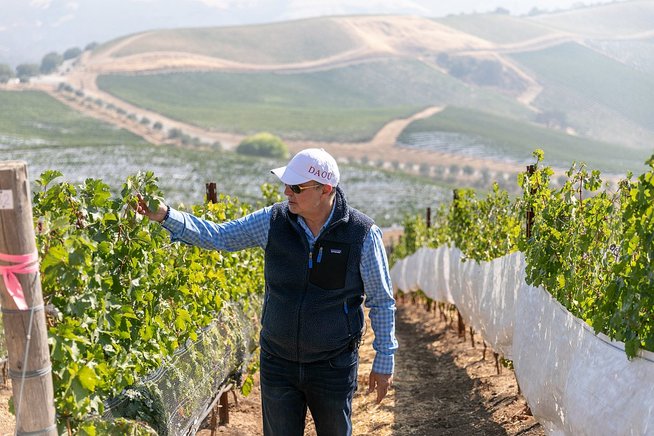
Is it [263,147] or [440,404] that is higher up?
[440,404]

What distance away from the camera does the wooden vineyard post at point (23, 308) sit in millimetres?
2486

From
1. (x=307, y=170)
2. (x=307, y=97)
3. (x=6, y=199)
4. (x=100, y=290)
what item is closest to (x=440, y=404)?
(x=307, y=170)

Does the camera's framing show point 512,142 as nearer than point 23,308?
No

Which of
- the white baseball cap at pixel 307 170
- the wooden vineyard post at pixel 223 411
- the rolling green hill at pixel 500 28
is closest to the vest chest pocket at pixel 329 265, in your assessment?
the white baseball cap at pixel 307 170

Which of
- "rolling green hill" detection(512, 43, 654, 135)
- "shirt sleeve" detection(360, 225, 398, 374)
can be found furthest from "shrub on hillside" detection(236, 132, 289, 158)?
"shirt sleeve" detection(360, 225, 398, 374)

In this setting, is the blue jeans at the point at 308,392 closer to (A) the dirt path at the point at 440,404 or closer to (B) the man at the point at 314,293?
(B) the man at the point at 314,293

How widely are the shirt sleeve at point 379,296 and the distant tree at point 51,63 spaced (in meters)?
136

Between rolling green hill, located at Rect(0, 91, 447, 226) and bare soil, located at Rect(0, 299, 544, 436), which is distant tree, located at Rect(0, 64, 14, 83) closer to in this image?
rolling green hill, located at Rect(0, 91, 447, 226)

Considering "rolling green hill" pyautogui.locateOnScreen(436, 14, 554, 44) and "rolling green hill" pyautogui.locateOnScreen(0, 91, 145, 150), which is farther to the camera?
"rolling green hill" pyautogui.locateOnScreen(436, 14, 554, 44)

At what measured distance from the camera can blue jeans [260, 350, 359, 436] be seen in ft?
11.3

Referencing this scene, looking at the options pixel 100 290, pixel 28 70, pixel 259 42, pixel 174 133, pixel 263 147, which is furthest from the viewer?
pixel 259 42

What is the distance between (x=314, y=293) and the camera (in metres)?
3.42

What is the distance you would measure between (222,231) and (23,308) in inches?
46.4

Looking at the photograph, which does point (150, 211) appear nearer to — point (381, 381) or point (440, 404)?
point (381, 381)
